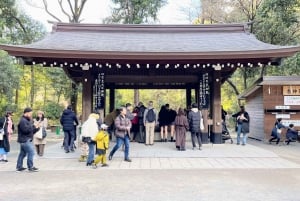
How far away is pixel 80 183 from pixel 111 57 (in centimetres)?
527

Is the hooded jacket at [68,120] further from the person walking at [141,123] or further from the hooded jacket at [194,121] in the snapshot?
the hooded jacket at [194,121]

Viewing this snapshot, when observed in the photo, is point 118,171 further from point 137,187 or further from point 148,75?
point 148,75

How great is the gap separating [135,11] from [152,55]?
50.6 feet

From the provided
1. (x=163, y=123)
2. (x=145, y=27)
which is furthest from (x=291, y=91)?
(x=145, y=27)

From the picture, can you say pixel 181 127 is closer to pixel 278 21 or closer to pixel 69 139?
pixel 69 139

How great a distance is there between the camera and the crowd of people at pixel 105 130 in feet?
26.1

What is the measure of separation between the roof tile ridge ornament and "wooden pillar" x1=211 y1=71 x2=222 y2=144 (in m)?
3.70

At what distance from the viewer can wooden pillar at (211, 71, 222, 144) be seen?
40.7ft

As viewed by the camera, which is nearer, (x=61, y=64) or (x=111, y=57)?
(x=111, y=57)

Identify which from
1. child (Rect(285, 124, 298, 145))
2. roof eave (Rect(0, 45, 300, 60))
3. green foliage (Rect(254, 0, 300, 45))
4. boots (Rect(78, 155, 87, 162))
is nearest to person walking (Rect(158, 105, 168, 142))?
roof eave (Rect(0, 45, 300, 60))

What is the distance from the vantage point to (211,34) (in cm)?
1498

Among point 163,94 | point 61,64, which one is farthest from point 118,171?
point 163,94

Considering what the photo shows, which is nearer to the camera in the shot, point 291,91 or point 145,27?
point 291,91

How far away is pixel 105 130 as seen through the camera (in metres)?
8.79
